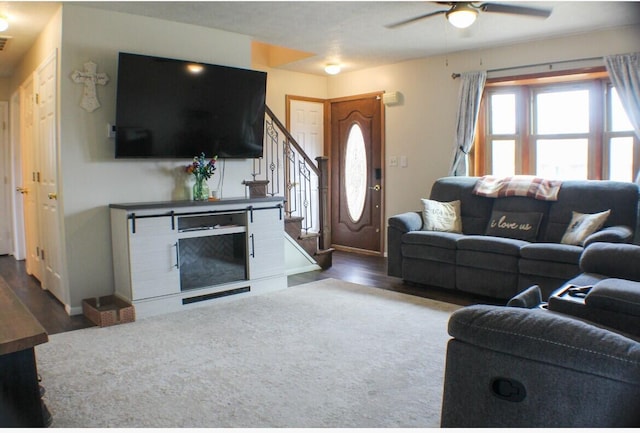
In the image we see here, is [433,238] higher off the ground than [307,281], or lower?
higher

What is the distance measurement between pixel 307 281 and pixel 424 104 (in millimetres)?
2492

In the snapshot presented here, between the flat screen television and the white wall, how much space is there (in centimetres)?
201

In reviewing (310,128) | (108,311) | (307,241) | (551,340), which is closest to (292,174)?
(310,128)

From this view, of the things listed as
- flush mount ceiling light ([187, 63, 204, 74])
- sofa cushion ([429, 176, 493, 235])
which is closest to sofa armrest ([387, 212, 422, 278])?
sofa cushion ([429, 176, 493, 235])

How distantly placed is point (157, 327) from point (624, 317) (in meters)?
2.85

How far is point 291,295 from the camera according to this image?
438 cm

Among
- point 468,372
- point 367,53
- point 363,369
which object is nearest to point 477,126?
point 367,53

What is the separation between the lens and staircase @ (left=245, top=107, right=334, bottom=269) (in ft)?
17.7

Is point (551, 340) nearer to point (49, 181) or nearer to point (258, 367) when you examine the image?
point (258, 367)

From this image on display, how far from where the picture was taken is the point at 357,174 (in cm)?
662

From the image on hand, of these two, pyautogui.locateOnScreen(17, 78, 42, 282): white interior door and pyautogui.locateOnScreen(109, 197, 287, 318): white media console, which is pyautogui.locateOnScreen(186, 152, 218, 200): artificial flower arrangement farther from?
pyautogui.locateOnScreen(17, 78, 42, 282): white interior door

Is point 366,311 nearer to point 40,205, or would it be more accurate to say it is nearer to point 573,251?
point 573,251

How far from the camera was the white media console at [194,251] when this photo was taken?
377 cm

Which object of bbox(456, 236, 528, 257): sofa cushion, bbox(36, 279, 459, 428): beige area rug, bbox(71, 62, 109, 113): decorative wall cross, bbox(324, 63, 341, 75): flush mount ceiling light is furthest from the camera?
bbox(324, 63, 341, 75): flush mount ceiling light
